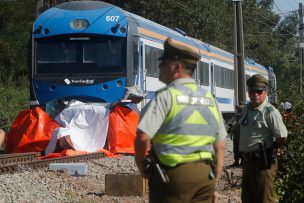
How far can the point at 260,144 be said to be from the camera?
6695mm

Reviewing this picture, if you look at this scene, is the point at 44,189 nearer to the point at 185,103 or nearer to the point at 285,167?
the point at 285,167

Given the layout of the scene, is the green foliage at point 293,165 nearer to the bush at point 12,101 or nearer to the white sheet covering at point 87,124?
the white sheet covering at point 87,124

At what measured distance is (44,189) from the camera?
32.8 ft

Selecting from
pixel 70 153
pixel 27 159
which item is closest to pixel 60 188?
pixel 27 159

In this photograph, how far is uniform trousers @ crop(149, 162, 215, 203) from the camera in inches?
178

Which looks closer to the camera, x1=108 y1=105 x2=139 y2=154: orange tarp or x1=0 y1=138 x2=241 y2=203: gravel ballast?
x1=0 y1=138 x2=241 y2=203: gravel ballast

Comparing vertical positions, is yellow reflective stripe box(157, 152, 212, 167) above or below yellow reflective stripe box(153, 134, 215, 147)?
below

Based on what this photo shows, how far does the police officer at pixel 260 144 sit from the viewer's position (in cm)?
660

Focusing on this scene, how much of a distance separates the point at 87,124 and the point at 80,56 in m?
1.76

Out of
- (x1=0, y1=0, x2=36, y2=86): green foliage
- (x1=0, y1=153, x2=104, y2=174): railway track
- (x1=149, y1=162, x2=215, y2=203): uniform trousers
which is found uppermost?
(x1=0, y1=0, x2=36, y2=86): green foliage

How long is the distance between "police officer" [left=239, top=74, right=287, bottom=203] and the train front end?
9993 mm

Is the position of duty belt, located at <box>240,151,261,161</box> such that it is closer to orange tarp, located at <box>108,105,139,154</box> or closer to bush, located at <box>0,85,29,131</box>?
orange tarp, located at <box>108,105,139,154</box>

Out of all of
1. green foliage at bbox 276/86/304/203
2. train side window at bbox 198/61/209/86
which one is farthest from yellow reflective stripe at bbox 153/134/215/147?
train side window at bbox 198/61/209/86

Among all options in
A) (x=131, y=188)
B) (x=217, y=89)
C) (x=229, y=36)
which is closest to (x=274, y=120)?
(x=131, y=188)
